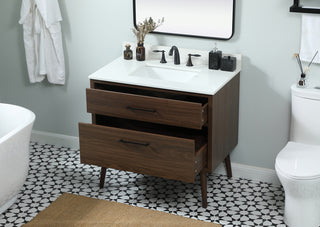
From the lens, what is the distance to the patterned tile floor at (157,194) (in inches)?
126

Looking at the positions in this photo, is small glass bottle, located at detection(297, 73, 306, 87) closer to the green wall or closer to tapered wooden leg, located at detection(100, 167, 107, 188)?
the green wall

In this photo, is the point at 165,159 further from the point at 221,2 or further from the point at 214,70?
the point at 221,2

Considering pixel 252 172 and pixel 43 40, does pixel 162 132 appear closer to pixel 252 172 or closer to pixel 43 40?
pixel 252 172

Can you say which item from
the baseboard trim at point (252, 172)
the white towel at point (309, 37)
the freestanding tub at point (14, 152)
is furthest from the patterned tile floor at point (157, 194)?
the white towel at point (309, 37)

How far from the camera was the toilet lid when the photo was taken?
2.85 metres

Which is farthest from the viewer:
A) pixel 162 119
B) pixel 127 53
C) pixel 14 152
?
pixel 127 53

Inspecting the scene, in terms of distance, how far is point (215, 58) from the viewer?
10.7 ft

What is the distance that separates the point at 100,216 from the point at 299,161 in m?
1.17

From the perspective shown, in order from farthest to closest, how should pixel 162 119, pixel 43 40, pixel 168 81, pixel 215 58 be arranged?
1. pixel 43 40
2. pixel 215 58
3. pixel 168 81
4. pixel 162 119

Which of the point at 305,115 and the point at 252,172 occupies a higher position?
the point at 305,115

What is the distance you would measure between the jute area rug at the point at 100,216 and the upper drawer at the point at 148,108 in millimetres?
559

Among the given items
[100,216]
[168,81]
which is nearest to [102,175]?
[100,216]

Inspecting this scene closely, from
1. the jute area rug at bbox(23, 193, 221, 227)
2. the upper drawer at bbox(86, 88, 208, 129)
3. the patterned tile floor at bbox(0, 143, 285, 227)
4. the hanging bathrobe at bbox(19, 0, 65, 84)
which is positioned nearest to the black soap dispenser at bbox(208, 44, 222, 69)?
the upper drawer at bbox(86, 88, 208, 129)

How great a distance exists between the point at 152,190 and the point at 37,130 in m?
1.21
